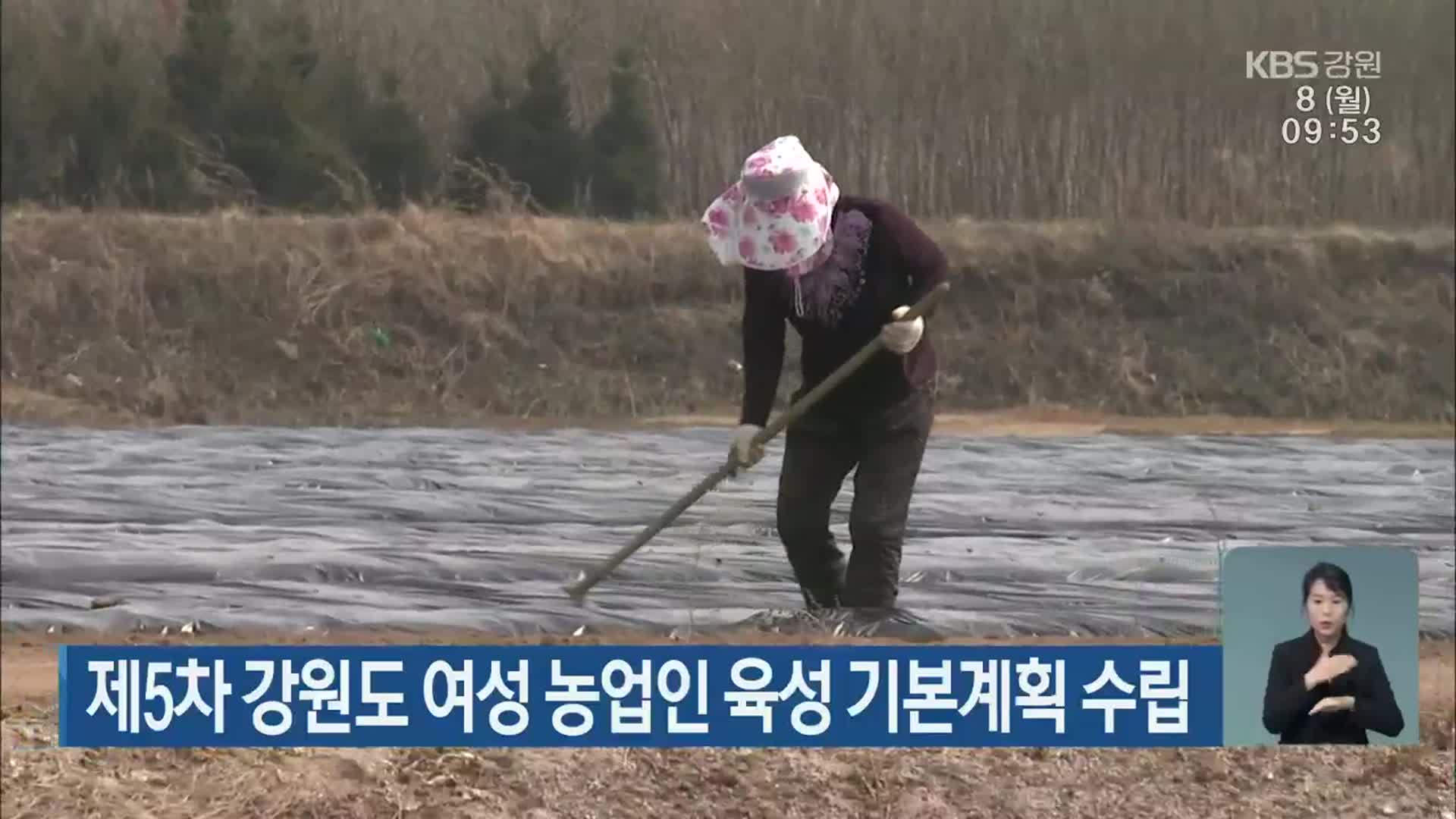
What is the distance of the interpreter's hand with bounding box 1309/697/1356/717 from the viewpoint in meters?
4.04

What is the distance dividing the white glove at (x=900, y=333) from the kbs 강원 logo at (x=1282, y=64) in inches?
43.1

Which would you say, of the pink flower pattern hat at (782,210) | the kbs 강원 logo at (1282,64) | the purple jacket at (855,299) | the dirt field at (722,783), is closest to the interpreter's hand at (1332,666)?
the dirt field at (722,783)

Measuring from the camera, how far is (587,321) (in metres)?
4.79

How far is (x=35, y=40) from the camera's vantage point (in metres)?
4.87

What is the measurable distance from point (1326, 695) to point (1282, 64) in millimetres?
1573

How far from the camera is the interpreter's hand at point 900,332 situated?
157 inches

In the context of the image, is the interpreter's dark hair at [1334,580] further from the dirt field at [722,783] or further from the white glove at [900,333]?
the white glove at [900,333]

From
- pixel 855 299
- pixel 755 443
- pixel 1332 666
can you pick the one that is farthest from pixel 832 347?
pixel 1332 666

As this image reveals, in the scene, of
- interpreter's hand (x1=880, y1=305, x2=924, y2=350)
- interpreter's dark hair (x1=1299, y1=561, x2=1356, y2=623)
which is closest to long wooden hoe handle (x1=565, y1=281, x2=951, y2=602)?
interpreter's hand (x1=880, y1=305, x2=924, y2=350)

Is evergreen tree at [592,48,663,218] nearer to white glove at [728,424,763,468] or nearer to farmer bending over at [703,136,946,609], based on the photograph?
farmer bending over at [703,136,946,609]

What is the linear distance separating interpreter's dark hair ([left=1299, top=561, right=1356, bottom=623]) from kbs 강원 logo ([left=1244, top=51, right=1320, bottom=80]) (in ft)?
4.02

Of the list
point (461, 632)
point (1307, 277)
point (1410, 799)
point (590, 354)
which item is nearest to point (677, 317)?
point (590, 354)

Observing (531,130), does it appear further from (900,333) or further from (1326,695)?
(1326,695)

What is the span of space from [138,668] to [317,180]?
1.58 meters
